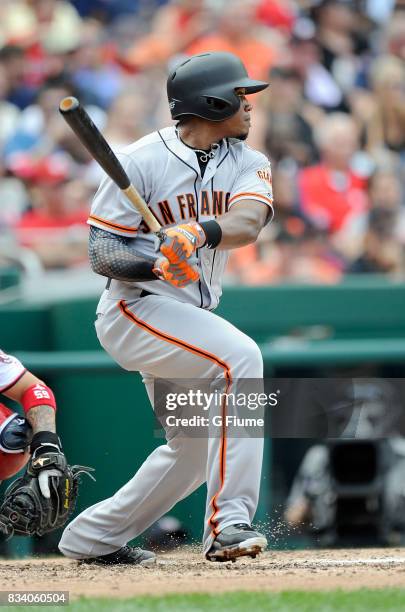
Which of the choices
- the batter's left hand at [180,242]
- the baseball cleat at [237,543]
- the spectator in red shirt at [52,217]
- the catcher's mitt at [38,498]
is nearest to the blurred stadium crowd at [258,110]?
the spectator in red shirt at [52,217]

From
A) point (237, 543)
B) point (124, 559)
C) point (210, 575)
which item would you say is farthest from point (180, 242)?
point (124, 559)

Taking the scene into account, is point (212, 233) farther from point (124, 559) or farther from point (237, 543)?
point (124, 559)

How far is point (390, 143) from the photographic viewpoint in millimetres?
10234

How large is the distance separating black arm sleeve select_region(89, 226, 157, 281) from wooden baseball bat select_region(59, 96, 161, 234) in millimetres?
117

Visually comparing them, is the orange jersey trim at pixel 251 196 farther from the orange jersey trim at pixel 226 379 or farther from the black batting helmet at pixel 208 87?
the orange jersey trim at pixel 226 379

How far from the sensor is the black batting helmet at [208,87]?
4.41 meters

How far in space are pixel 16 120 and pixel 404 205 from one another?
10.7 feet

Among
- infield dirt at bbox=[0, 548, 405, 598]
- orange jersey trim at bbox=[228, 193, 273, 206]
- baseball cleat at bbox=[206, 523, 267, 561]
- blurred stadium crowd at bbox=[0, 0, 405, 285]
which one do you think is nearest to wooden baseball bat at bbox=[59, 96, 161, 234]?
orange jersey trim at bbox=[228, 193, 273, 206]

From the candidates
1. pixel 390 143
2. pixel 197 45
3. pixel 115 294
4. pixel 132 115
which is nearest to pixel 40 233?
pixel 132 115

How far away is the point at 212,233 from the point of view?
4172mm

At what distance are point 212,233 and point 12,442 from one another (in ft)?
3.30

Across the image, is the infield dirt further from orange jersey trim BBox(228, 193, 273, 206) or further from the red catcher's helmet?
orange jersey trim BBox(228, 193, 273, 206)

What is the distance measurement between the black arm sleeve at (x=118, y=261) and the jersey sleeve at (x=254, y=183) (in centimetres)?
41

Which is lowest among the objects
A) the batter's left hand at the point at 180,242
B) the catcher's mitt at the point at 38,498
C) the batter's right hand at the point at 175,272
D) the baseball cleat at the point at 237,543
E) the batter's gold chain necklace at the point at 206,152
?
the baseball cleat at the point at 237,543
